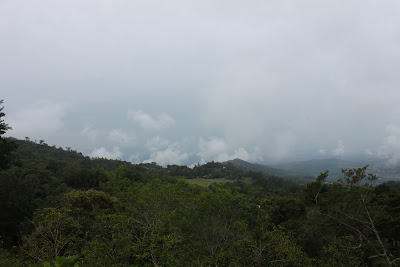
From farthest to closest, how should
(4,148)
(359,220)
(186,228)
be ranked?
(4,148), (359,220), (186,228)

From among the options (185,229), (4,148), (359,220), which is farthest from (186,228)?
(4,148)

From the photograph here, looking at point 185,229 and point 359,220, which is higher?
point 185,229

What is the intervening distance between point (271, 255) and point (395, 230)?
64.0 ft

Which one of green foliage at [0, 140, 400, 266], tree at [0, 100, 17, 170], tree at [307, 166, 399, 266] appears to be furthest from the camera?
tree at [0, 100, 17, 170]

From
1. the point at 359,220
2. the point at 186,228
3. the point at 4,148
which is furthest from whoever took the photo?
the point at 4,148

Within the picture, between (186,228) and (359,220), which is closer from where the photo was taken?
(186,228)

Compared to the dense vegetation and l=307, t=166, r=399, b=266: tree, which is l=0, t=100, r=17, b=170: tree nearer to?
the dense vegetation

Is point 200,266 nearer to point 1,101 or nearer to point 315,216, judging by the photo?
point 315,216

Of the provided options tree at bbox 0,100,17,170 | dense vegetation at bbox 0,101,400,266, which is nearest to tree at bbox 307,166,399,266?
dense vegetation at bbox 0,101,400,266

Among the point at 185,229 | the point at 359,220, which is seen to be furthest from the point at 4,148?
the point at 359,220

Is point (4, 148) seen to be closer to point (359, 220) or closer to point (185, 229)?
point (185, 229)

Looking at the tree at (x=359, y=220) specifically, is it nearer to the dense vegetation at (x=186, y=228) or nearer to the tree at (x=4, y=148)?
the dense vegetation at (x=186, y=228)

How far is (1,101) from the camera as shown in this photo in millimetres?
23656

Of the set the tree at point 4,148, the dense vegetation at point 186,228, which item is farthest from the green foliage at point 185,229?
the tree at point 4,148
